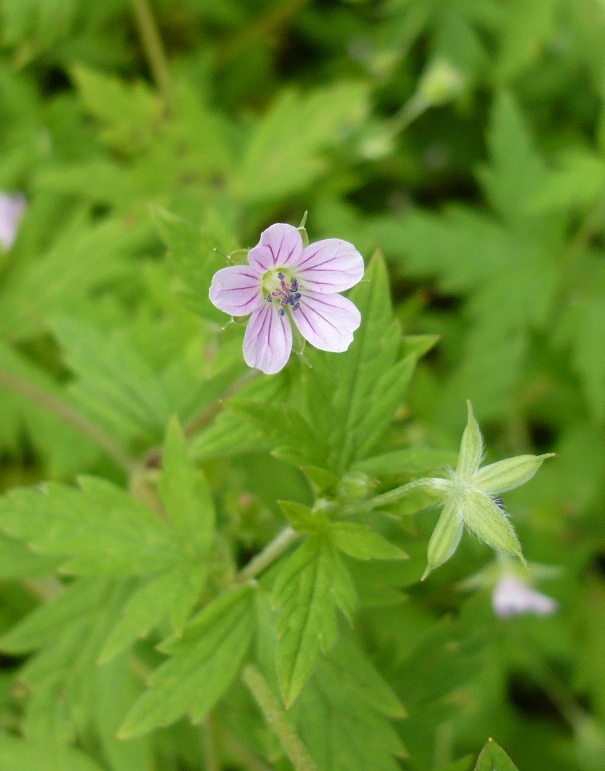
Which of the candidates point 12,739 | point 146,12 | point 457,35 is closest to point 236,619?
point 12,739

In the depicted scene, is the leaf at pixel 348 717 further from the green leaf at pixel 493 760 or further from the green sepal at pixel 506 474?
the green sepal at pixel 506 474

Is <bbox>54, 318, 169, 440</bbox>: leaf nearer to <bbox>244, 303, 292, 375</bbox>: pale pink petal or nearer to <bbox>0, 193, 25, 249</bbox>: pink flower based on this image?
<bbox>244, 303, 292, 375</bbox>: pale pink petal

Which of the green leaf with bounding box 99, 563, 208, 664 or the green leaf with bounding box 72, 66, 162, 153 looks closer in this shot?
the green leaf with bounding box 99, 563, 208, 664

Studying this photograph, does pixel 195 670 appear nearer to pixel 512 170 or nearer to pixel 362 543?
pixel 362 543

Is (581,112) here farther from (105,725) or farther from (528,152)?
(105,725)

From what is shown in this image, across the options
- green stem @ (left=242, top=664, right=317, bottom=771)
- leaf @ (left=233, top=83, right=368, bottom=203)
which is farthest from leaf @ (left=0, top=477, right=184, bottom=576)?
leaf @ (left=233, top=83, right=368, bottom=203)

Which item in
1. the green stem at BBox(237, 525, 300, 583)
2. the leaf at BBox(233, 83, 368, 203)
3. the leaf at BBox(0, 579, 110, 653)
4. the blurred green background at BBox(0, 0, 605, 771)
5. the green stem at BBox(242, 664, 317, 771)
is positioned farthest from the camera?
the leaf at BBox(233, 83, 368, 203)

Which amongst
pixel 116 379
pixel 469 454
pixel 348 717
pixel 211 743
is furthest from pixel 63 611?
pixel 469 454
